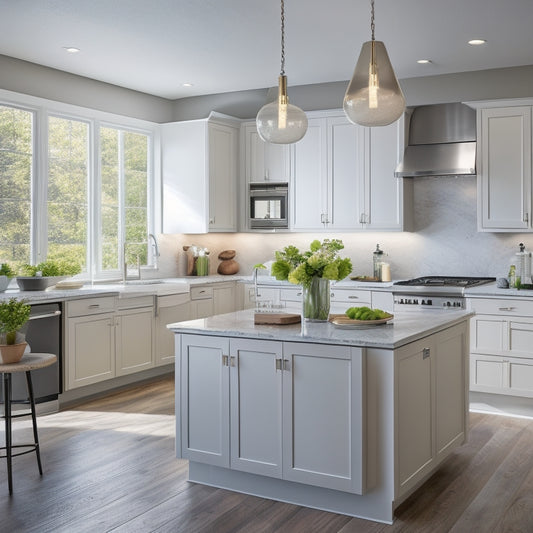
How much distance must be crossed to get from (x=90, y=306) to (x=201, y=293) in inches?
56.0

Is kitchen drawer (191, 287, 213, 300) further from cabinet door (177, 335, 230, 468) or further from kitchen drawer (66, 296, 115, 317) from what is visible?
cabinet door (177, 335, 230, 468)

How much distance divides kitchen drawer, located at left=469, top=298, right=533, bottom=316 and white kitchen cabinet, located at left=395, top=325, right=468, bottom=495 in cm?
133

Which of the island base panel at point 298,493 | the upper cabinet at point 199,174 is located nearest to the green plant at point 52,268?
the upper cabinet at point 199,174

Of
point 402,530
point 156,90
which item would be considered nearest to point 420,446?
point 402,530

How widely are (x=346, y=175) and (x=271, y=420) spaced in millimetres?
3552

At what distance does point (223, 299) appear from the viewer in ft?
23.0

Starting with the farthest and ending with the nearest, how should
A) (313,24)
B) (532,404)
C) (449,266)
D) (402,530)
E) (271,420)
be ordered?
(449,266) → (532,404) → (313,24) → (271,420) → (402,530)

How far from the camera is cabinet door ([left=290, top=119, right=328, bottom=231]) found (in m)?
6.66

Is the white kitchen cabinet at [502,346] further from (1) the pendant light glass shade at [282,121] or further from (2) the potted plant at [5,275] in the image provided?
(2) the potted plant at [5,275]

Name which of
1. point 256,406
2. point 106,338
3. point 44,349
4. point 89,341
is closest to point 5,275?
point 44,349

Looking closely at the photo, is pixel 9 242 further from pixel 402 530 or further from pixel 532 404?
pixel 532 404

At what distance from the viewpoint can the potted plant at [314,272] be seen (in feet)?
11.9

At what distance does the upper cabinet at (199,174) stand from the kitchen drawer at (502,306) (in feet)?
9.18

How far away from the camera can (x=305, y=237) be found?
23.6ft
